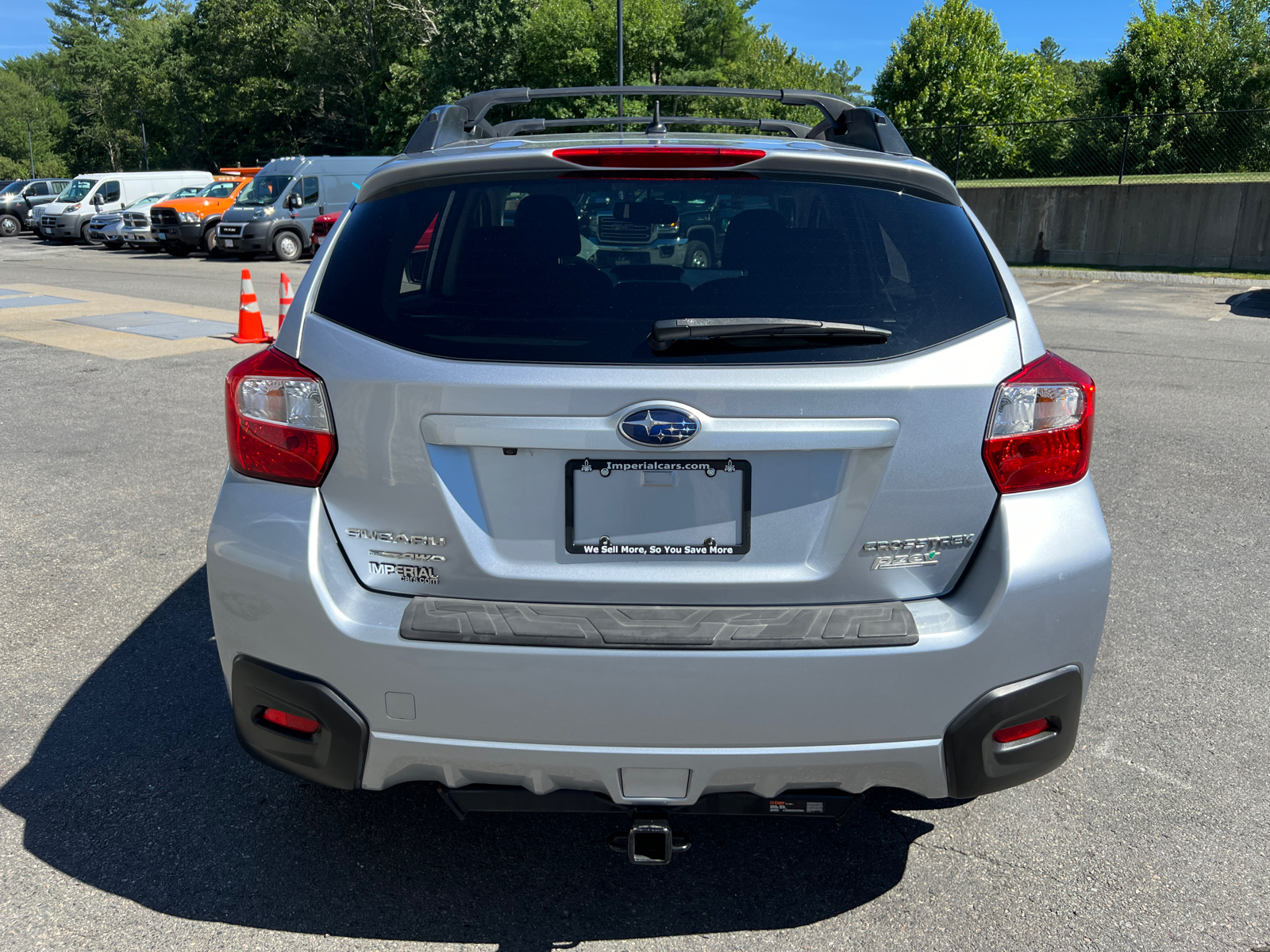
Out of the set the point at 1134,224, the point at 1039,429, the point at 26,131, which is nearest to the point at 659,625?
the point at 1039,429

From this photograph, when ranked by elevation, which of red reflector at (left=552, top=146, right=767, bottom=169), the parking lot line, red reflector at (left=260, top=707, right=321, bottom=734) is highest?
red reflector at (left=552, top=146, right=767, bottom=169)

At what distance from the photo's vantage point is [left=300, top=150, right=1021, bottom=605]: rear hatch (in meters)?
2.13

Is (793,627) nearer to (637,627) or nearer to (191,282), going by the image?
(637,627)

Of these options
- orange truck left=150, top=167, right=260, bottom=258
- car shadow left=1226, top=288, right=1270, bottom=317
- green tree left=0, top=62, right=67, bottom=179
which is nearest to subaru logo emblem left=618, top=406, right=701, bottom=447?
car shadow left=1226, top=288, right=1270, bottom=317

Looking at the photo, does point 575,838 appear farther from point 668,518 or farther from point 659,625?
point 668,518

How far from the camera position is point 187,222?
1094 inches

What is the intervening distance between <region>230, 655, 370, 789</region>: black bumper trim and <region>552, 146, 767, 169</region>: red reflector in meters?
1.31

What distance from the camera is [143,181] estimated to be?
35875mm

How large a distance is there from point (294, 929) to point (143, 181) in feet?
128

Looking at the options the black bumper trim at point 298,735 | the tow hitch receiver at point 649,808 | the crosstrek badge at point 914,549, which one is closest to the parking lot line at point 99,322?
the black bumper trim at point 298,735

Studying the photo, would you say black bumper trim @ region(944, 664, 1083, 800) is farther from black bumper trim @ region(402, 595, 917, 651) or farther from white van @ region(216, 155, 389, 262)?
white van @ region(216, 155, 389, 262)

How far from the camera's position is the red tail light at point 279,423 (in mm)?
2307

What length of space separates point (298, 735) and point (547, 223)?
1.31 metres

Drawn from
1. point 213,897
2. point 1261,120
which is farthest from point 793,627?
point 1261,120
